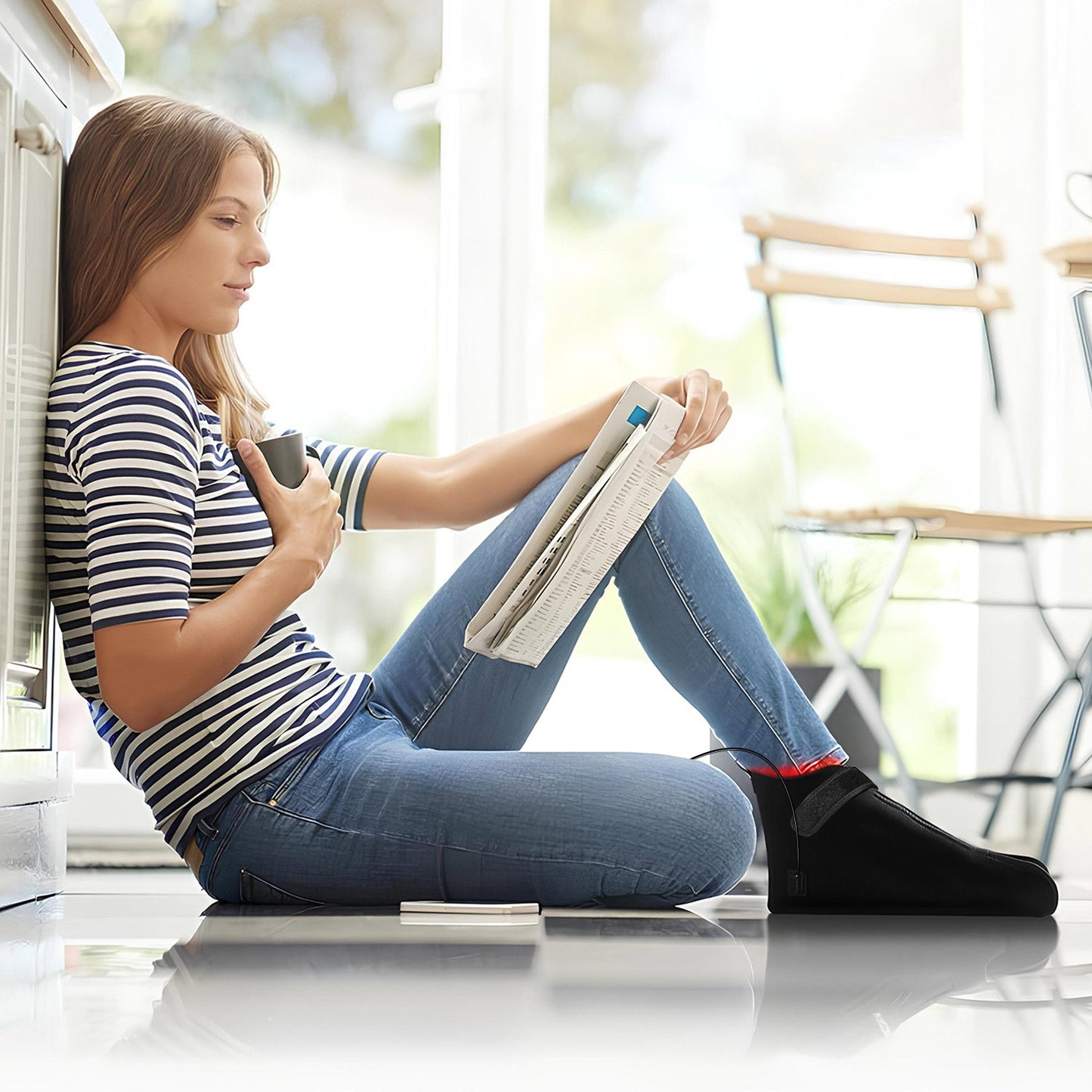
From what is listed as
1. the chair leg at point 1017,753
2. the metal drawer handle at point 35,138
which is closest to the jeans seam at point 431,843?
the metal drawer handle at point 35,138

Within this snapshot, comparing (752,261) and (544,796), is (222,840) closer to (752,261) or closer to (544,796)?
(544,796)

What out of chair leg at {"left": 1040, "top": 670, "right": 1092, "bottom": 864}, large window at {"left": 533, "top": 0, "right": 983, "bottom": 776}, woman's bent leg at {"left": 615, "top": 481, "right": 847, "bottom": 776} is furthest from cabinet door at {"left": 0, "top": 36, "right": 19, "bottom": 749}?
chair leg at {"left": 1040, "top": 670, "right": 1092, "bottom": 864}

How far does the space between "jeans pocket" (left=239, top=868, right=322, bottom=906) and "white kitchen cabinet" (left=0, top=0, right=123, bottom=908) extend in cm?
23

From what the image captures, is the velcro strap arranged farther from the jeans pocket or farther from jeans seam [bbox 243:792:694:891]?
the jeans pocket

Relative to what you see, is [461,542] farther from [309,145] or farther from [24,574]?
[24,574]

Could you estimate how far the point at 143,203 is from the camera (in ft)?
3.99

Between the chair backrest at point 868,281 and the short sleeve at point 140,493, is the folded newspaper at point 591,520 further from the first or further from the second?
the chair backrest at point 868,281

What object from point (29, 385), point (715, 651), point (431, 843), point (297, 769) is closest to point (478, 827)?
point (431, 843)

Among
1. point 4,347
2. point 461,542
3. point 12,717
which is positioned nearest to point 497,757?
point 12,717

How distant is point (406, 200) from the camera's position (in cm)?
208

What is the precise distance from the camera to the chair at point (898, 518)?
1854mm

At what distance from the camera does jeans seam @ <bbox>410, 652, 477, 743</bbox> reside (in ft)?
4.18

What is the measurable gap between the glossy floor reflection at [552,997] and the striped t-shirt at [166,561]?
140 millimetres

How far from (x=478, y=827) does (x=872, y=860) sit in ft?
1.17
